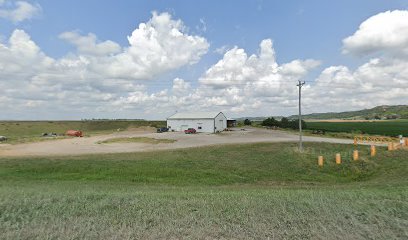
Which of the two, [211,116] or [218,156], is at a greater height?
[211,116]

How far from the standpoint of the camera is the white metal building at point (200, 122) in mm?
69312

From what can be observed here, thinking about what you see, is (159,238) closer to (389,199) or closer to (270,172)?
(389,199)

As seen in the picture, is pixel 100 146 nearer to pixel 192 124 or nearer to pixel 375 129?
pixel 192 124

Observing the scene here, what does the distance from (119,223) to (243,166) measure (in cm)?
2041

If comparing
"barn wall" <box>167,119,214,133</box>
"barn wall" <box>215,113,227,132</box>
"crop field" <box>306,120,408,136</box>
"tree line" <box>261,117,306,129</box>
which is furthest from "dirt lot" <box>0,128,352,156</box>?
"tree line" <box>261,117,306,129</box>

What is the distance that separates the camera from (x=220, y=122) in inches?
2945

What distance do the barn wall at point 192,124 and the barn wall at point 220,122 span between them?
2115mm

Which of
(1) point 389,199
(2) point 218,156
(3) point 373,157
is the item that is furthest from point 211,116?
(1) point 389,199

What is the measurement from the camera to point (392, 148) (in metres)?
31.8

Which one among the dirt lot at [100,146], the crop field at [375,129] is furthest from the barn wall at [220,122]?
the crop field at [375,129]

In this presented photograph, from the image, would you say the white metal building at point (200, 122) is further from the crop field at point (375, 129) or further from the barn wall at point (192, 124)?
the crop field at point (375, 129)

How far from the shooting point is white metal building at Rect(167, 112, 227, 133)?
69.3 metres

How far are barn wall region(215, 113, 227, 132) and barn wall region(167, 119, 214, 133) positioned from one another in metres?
2.12

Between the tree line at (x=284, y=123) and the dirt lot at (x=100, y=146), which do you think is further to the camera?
the tree line at (x=284, y=123)
